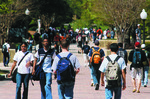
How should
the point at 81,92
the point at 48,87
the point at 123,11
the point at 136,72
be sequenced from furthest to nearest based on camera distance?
the point at 123,11
the point at 136,72
the point at 81,92
the point at 48,87

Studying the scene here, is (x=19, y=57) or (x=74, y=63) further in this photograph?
(x=19, y=57)

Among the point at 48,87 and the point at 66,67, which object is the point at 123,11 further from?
the point at 66,67

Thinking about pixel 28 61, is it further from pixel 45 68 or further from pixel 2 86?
pixel 2 86

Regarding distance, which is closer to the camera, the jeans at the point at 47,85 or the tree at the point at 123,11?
the jeans at the point at 47,85

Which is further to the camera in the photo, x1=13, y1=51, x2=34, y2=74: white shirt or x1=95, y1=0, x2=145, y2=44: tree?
x1=95, y1=0, x2=145, y2=44: tree

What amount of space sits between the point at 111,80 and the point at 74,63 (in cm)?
85

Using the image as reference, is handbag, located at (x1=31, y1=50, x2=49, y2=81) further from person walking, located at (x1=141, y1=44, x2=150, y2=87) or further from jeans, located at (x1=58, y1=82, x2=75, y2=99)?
person walking, located at (x1=141, y1=44, x2=150, y2=87)

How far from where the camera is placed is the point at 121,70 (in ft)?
28.8

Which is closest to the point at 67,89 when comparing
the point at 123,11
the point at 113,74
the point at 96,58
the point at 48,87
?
the point at 113,74

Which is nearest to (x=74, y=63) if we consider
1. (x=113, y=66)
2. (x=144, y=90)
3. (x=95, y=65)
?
(x=113, y=66)

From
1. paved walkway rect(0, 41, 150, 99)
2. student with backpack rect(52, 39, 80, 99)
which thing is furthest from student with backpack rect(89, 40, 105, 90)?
student with backpack rect(52, 39, 80, 99)

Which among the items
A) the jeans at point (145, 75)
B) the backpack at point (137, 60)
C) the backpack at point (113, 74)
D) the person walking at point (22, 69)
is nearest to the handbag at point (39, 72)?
the person walking at point (22, 69)

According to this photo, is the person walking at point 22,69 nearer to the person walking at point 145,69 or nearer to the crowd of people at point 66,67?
the crowd of people at point 66,67

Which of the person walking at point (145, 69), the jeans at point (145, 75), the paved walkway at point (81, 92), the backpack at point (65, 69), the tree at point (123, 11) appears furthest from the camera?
the tree at point (123, 11)
